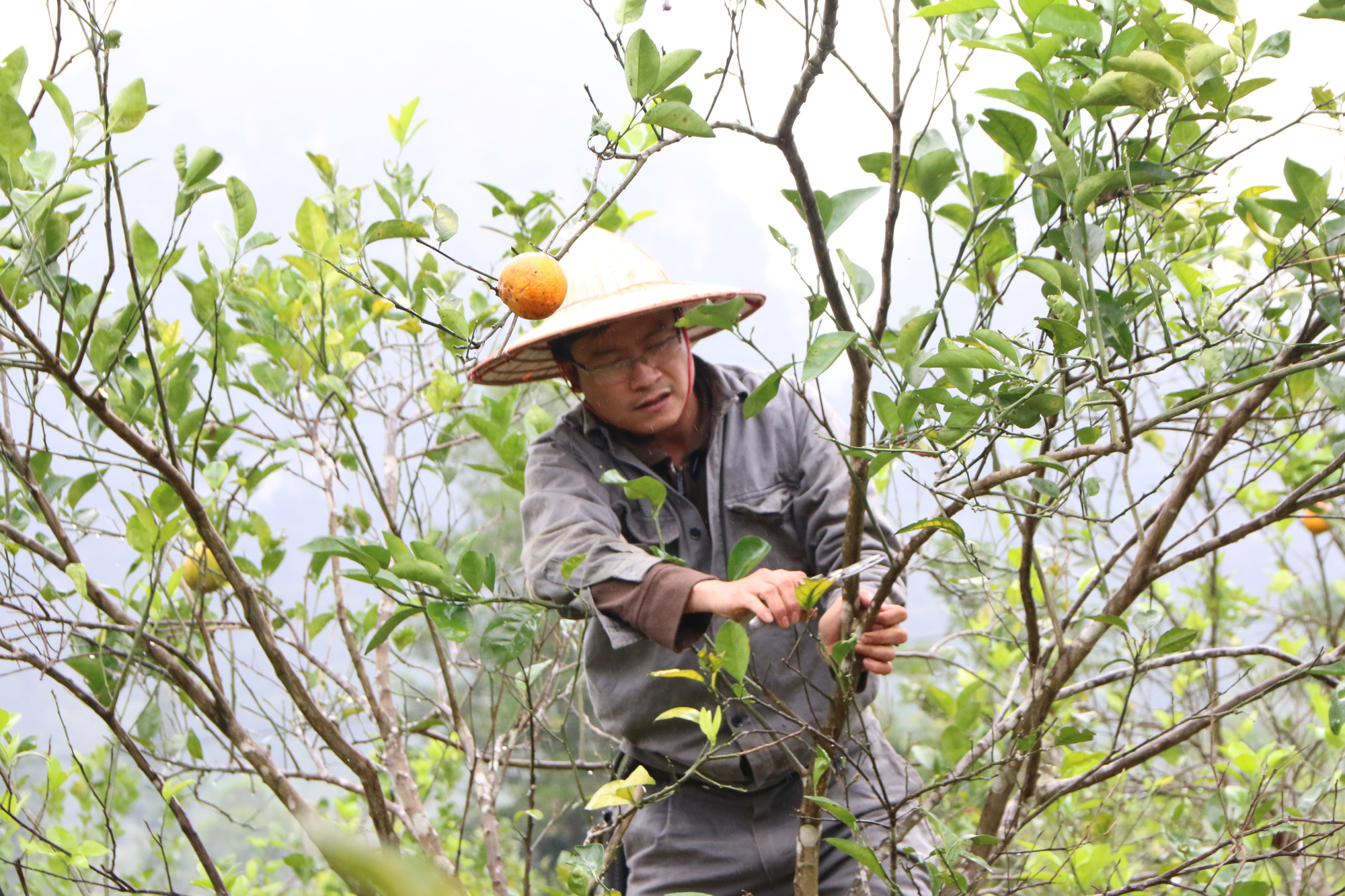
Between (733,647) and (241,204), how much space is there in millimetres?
728

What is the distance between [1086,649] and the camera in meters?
1.20

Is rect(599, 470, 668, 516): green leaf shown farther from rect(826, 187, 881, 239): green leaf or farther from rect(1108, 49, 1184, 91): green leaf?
rect(1108, 49, 1184, 91): green leaf

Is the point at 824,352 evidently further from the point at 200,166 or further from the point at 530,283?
the point at 200,166

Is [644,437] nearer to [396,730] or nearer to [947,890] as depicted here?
[396,730]

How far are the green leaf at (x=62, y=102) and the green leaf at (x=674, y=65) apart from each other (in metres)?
0.60

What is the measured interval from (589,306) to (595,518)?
267 mm

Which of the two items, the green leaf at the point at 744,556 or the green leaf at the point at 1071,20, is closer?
the green leaf at the point at 1071,20

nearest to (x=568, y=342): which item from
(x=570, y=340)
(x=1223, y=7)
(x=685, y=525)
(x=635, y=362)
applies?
(x=570, y=340)

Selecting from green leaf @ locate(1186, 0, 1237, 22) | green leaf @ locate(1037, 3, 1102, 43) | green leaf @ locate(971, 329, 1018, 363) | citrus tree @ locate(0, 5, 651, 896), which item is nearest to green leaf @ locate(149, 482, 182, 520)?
citrus tree @ locate(0, 5, 651, 896)

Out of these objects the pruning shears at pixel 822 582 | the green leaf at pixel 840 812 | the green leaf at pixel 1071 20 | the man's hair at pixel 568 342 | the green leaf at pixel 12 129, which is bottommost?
the green leaf at pixel 840 812

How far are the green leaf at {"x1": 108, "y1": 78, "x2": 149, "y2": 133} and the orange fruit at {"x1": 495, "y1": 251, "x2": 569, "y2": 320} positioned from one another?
44cm

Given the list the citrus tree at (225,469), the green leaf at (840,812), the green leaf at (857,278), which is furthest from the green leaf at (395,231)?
the green leaf at (840,812)

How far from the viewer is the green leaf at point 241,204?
1216mm

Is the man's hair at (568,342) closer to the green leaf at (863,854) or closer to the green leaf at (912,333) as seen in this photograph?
the green leaf at (912,333)
